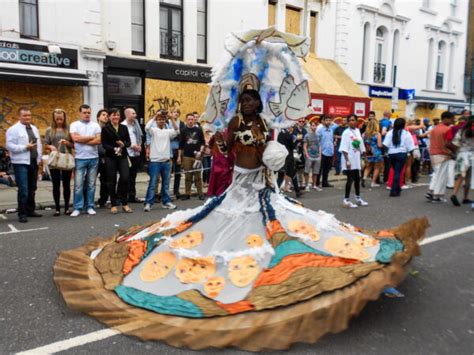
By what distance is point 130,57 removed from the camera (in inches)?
571

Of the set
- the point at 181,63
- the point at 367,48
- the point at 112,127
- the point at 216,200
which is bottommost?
the point at 216,200

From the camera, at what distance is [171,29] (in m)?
15.7

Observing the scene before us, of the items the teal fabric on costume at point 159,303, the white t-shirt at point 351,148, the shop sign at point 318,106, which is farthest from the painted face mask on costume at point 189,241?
the shop sign at point 318,106

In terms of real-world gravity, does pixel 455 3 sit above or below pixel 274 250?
above

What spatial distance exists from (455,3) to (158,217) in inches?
996

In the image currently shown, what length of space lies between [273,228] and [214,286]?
0.83 meters

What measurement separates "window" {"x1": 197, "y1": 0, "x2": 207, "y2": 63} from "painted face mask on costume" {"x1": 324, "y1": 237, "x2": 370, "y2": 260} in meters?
13.4

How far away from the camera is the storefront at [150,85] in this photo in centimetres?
1435

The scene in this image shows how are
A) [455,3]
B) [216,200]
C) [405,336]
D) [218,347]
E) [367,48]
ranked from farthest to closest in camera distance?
[455,3] < [367,48] < [216,200] < [405,336] < [218,347]

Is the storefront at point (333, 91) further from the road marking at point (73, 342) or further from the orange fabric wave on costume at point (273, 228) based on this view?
the road marking at point (73, 342)

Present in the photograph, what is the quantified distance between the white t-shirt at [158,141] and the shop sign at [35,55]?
19.0 ft

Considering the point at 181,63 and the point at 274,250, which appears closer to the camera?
the point at 274,250

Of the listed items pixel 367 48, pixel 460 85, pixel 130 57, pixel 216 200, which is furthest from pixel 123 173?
pixel 460 85

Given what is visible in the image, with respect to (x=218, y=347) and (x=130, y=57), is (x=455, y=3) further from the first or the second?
(x=218, y=347)
